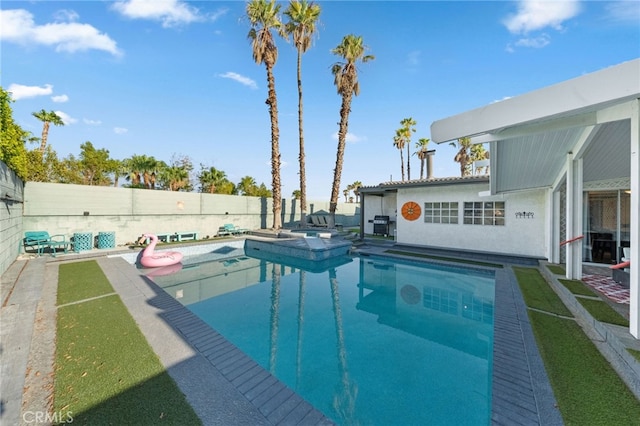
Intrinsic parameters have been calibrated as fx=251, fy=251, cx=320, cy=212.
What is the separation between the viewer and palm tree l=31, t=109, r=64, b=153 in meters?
22.2

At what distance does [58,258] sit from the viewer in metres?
9.91

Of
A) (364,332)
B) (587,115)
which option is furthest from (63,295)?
(587,115)

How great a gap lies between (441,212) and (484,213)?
1936mm

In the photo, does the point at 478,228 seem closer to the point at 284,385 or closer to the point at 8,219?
the point at 284,385

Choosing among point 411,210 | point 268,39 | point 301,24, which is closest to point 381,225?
point 411,210

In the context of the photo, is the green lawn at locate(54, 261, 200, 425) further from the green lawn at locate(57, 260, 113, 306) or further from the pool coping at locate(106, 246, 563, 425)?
the green lawn at locate(57, 260, 113, 306)

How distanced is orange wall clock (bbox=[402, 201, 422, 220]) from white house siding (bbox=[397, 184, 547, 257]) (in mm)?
200

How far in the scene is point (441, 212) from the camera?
43.8ft

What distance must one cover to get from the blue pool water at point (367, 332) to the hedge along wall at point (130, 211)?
6591 millimetres

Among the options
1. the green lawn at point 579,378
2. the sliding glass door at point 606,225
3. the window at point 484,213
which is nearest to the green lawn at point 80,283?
the green lawn at point 579,378

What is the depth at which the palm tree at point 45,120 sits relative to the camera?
22.2 meters

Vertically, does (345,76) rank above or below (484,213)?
above

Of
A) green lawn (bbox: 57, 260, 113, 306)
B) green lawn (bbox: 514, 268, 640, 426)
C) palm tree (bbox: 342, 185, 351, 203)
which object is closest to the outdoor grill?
green lawn (bbox: 514, 268, 640, 426)

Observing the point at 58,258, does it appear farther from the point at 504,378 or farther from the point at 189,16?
the point at 504,378
